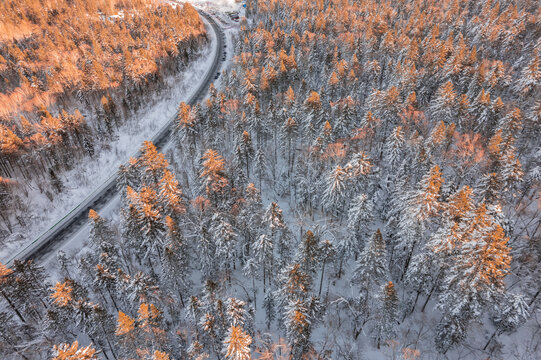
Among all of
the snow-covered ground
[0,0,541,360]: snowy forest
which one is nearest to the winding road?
the snow-covered ground

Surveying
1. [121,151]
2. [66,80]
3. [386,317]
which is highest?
[66,80]

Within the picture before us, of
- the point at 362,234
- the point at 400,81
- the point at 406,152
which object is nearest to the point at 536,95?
the point at 400,81

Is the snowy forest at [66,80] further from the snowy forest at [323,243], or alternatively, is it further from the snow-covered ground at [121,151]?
the snowy forest at [323,243]

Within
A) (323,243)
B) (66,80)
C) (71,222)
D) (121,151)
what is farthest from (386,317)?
(66,80)

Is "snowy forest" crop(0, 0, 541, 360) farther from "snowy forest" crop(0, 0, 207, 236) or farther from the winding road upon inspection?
"snowy forest" crop(0, 0, 207, 236)

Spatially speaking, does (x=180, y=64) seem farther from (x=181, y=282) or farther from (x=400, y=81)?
(x=181, y=282)

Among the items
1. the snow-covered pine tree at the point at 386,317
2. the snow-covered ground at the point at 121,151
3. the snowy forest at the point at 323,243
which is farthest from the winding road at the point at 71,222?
the snow-covered pine tree at the point at 386,317

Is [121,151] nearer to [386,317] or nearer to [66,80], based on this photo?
[66,80]

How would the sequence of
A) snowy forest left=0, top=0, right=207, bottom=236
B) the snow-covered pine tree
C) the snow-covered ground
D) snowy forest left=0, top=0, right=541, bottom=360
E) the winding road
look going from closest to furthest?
the snow-covered pine tree < snowy forest left=0, top=0, right=541, bottom=360 < the winding road < the snow-covered ground < snowy forest left=0, top=0, right=207, bottom=236
